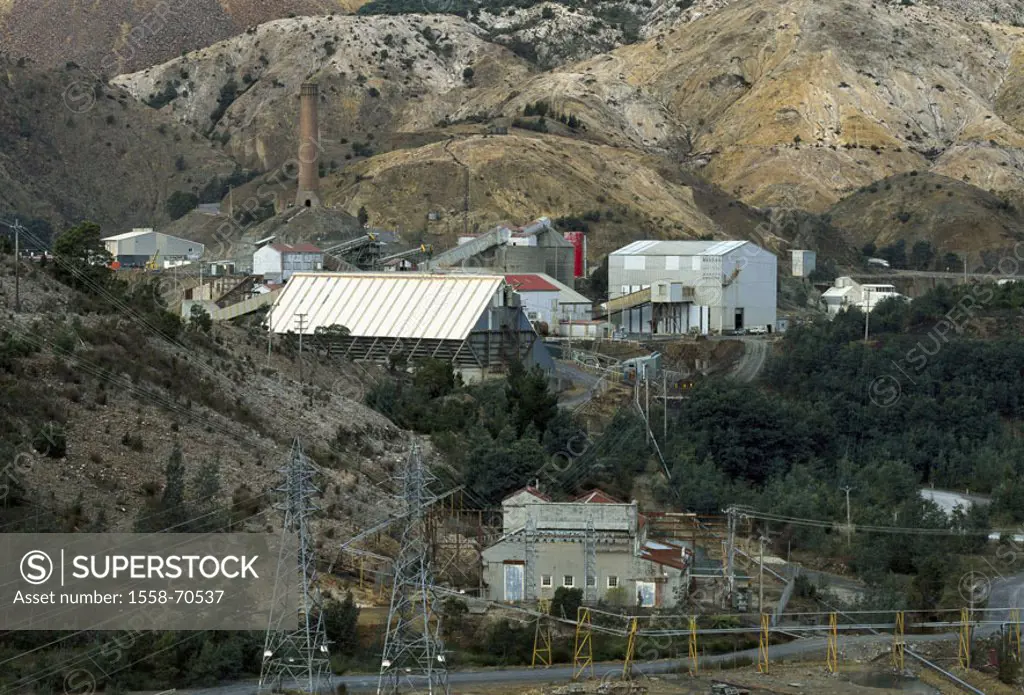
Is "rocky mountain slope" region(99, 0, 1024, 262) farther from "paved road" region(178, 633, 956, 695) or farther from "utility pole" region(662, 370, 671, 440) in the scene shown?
"paved road" region(178, 633, 956, 695)

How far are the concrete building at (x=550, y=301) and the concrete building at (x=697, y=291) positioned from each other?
4.41ft

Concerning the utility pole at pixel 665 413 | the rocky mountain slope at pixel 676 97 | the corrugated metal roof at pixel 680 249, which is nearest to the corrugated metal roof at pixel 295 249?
the corrugated metal roof at pixel 680 249

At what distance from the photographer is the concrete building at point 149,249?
300 ft

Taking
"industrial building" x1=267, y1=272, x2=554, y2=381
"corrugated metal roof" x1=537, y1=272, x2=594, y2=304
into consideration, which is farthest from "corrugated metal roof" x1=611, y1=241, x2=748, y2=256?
"industrial building" x1=267, y1=272, x2=554, y2=381

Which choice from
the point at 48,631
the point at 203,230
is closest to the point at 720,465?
the point at 48,631

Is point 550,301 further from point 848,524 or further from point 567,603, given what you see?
point 567,603

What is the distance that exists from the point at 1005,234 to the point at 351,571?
259ft

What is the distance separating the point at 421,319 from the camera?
6181cm

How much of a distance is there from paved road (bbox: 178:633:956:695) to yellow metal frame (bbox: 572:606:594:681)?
0.51 feet

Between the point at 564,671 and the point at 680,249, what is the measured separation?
49.6 m

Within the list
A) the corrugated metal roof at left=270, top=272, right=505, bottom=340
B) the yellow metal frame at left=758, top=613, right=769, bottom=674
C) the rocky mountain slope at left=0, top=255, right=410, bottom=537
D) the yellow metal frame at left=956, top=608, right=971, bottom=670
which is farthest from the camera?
the corrugated metal roof at left=270, top=272, right=505, bottom=340

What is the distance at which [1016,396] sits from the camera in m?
64.1

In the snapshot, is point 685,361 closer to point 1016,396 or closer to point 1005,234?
point 1016,396

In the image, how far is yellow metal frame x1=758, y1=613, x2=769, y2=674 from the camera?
33.9m
